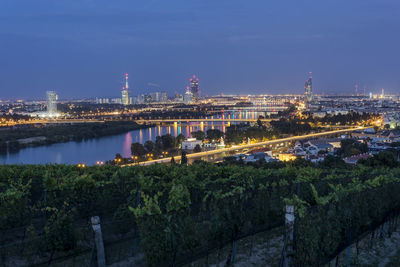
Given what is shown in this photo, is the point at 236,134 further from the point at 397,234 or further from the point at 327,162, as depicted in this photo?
the point at 397,234

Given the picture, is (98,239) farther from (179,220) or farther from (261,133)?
(261,133)

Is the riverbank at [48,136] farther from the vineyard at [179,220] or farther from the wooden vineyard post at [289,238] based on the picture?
the wooden vineyard post at [289,238]

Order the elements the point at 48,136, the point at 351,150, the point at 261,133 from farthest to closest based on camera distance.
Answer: the point at 48,136, the point at 261,133, the point at 351,150

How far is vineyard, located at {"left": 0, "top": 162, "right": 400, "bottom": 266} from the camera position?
5.65ft

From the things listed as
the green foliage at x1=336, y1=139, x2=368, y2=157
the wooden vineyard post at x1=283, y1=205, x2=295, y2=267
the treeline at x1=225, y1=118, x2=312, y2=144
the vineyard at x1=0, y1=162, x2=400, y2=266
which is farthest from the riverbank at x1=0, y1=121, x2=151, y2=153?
the wooden vineyard post at x1=283, y1=205, x2=295, y2=267

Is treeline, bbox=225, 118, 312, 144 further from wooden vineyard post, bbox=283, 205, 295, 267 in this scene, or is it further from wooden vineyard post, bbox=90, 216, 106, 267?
wooden vineyard post, bbox=90, 216, 106, 267

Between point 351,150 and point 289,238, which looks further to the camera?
point 351,150

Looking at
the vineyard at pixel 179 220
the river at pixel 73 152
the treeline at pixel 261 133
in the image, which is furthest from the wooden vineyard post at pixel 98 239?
the treeline at pixel 261 133

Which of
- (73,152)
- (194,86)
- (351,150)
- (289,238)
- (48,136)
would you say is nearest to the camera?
(289,238)

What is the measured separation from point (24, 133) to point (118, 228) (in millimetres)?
16989

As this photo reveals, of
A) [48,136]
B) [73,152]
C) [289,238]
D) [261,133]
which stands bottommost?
[73,152]

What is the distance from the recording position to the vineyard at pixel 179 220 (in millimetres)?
1722

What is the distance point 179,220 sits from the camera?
5.71 ft

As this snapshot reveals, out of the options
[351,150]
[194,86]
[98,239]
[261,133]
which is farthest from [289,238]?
[194,86]
